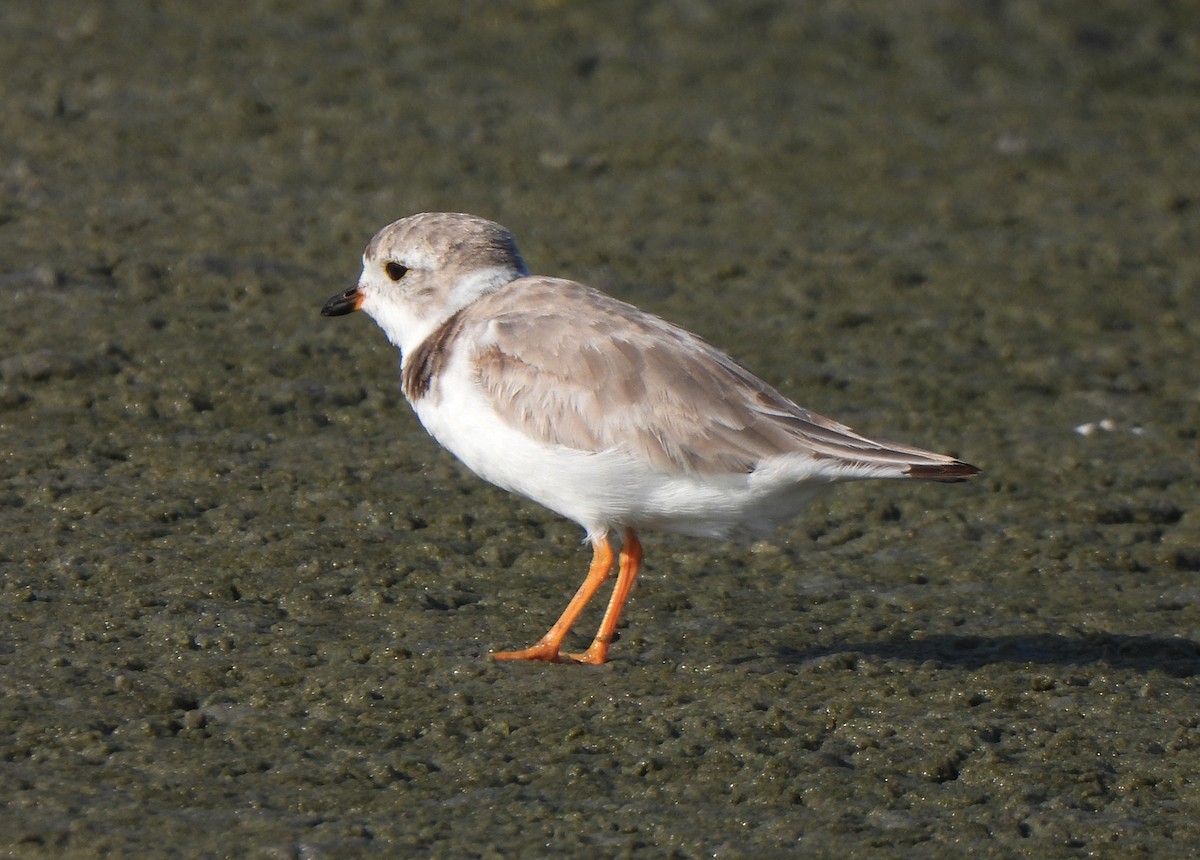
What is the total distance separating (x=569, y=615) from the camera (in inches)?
190

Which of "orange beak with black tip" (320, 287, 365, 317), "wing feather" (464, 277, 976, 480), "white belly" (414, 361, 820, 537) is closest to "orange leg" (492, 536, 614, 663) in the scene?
"white belly" (414, 361, 820, 537)

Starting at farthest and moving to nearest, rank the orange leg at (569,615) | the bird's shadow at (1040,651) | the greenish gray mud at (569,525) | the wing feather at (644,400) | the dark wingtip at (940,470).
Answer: the bird's shadow at (1040,651), the orange leg at (569,615), the wing feather at (644,400), the dark wingtip at (940,470), the greenish gray mud at (569,525)

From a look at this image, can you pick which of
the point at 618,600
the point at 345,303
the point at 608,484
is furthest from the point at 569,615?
the point at 345,303

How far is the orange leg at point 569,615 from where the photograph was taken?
4.74m

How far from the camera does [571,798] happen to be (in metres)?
3.99

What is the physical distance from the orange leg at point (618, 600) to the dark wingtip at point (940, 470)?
91 centimetres

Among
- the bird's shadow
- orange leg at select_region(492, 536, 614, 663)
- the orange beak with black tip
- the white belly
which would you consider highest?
the orange beak with black tip

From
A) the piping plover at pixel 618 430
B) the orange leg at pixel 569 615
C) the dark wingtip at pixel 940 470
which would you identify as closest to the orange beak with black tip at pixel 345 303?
the piping plover at pixel 618 430

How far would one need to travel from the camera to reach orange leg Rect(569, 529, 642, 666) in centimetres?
480

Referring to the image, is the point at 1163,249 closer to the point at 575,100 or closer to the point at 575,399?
the point at 575,100

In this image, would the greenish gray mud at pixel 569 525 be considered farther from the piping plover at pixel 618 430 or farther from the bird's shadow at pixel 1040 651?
the piping plover at pixel 618 430

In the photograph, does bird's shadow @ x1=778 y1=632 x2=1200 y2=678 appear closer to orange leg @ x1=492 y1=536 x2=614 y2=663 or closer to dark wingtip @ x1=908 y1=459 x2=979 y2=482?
orange leg @ x1=492 y1=536 x2=614 y2=663

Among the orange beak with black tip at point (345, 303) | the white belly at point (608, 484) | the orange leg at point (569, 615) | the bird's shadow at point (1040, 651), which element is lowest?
the bird's shadow at point (1040, 651)

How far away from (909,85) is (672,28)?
1.50 metres
